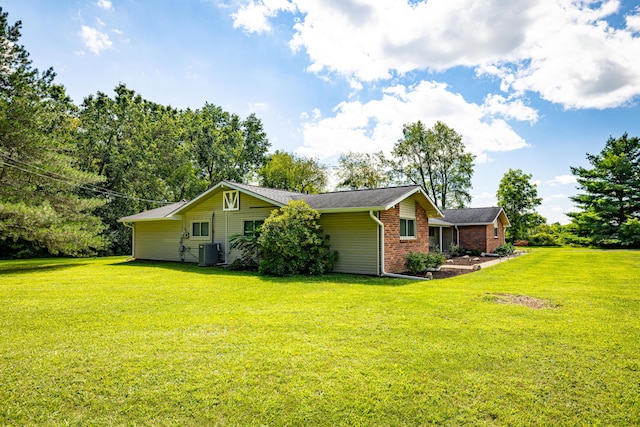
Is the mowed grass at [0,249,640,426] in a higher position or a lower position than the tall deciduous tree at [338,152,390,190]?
lower

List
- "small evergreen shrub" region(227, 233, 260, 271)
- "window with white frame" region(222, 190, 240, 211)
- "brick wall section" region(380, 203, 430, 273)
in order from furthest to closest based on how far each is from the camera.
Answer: "window with white frame" region(222, 190, 240, 211), "small evergreen shrub" region(227, 233, 260, 271), "brick wall section" region(380, 203, 430, 273)

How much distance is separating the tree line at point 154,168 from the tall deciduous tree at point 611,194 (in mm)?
93

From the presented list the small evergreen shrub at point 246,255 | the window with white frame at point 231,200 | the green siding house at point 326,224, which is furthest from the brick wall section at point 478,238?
the window with white frame at point 231,200

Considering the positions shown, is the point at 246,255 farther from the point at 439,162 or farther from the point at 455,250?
the point at 439,162

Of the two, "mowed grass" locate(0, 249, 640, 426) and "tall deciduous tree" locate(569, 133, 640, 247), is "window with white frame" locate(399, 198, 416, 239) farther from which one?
"tall deciduous tree" locate(569, 133, 640, 247)

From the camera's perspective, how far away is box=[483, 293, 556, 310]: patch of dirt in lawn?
7.12 m

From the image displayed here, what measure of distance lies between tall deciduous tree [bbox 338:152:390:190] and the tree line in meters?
0.13

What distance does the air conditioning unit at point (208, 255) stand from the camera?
50.9ft

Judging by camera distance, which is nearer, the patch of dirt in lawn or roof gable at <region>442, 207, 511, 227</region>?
the patch of dirt in lawn

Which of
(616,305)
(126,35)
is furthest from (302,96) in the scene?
(616,305)

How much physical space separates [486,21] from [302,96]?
439 inches

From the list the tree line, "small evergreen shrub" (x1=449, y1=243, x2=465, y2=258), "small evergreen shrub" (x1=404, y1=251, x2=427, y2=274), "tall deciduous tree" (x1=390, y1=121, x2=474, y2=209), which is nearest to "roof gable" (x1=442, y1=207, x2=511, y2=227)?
"small evergreen shrub" (x1=449, y1=243, x2=465, y2=258)

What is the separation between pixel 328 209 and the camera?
12.5m

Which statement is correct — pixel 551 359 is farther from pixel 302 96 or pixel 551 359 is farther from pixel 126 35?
pixel 302 96
